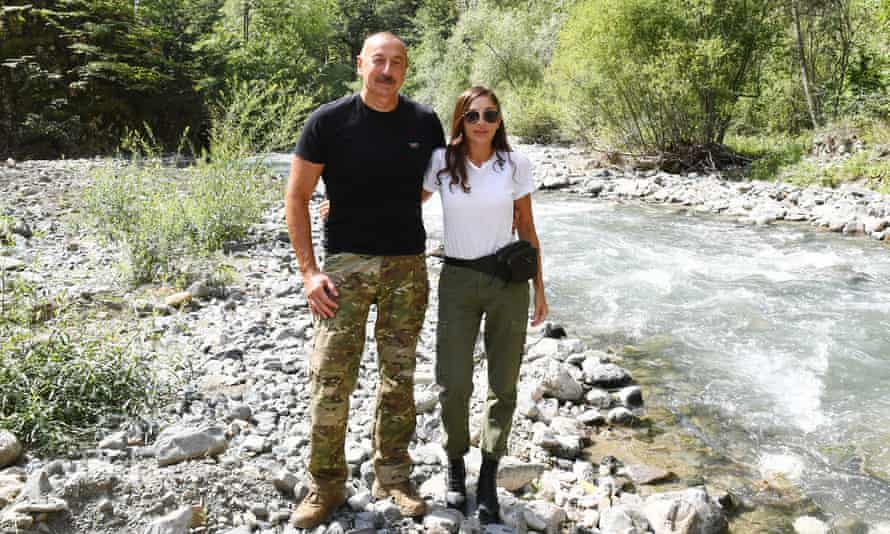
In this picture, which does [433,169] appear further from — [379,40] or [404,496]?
[404,496]

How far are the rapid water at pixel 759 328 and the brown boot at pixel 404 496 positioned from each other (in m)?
2.60

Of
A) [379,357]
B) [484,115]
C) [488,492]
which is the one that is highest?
[484,115]

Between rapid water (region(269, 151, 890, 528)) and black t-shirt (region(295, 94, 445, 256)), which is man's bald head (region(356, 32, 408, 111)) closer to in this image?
black t-shirt (region(295, 94, 445, 256))

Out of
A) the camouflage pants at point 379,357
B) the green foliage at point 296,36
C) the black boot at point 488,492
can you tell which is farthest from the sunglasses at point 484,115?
the green foliage at point 296,36

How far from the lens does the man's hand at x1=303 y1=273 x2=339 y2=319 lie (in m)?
2.69

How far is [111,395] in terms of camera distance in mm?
3477

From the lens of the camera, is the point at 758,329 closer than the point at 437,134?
No

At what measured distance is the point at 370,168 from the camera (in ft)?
8.80

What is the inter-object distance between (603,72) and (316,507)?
1765 cm

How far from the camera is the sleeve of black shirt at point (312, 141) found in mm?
2617

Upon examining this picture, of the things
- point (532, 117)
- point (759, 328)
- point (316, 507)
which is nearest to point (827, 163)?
point (759, 328)

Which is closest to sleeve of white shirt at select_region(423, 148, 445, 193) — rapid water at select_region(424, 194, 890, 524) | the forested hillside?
rapid water at select_region(424, 194, 890, 524)

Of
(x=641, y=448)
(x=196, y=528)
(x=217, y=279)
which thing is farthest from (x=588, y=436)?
(x=217, y=279)

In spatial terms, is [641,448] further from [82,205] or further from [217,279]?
[82,205]
